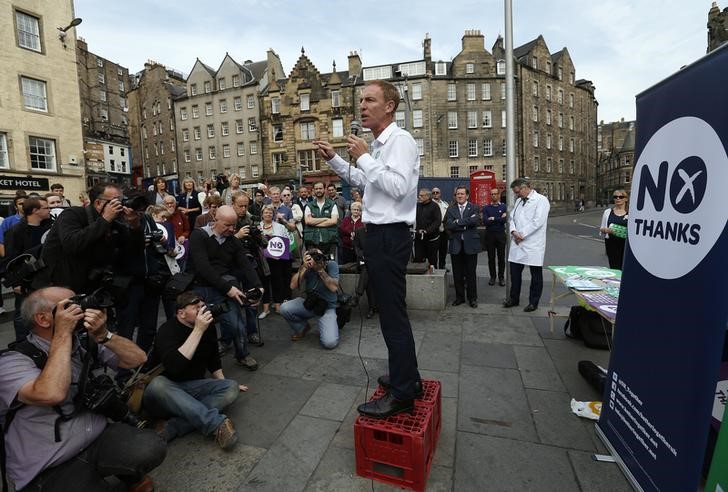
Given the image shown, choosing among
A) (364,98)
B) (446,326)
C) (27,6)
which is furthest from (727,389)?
(27,6)

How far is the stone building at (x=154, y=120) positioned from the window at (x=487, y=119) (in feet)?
116

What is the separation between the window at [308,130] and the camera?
39.4 metres

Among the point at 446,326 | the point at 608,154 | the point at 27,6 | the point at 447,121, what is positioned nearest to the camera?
the point at 446,326

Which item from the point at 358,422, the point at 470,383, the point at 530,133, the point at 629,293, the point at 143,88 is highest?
the point at 143,88

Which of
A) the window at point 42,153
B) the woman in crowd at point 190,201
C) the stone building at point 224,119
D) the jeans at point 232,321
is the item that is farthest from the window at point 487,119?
the jeans at point 232,321

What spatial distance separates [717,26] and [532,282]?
20.6m

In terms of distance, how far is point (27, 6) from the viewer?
17125 mm

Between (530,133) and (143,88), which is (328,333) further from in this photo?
(143,88)

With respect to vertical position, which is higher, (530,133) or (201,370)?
(530,133)

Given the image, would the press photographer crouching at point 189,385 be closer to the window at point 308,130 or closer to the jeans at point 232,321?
the jeans at point 232,321

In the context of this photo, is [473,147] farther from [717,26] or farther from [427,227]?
[427,227]

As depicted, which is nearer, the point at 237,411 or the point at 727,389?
the point at 727,389

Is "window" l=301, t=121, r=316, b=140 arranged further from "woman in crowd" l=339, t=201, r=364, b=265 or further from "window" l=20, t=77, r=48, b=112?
"woman in crowd" l=339, t=201, r=364, b=265

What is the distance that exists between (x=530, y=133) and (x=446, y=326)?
41.1 metres
